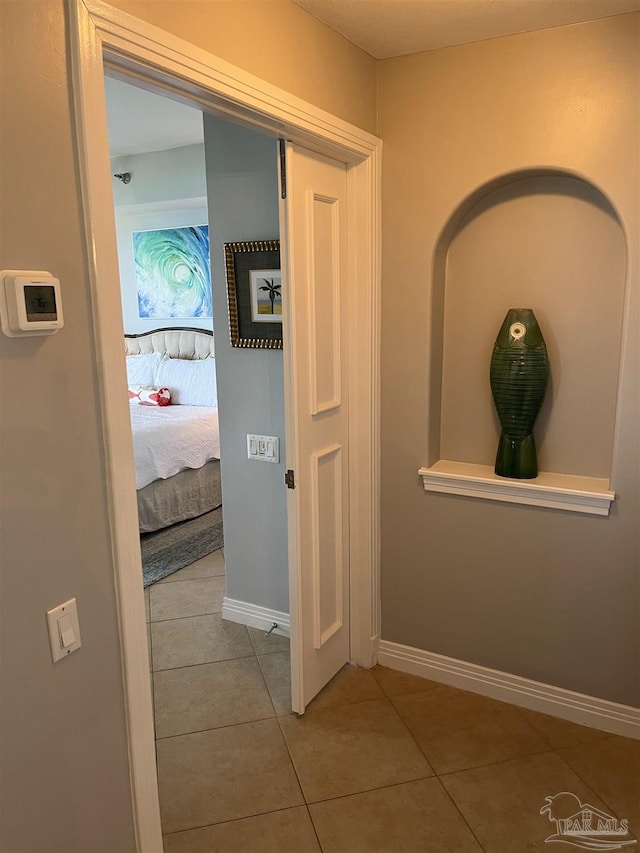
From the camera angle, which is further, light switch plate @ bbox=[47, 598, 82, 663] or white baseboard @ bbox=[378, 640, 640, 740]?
white baseboard @ bbox=[378, 640, 640, 740]

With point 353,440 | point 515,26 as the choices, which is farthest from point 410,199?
point 353,440

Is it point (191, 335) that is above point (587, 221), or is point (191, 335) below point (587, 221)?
below

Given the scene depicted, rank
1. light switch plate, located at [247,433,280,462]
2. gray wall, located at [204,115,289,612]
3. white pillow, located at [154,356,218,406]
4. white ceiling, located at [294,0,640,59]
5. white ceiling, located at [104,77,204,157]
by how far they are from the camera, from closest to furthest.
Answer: white ceiling, located at [294,0,640,59], gray wall, located at [204,115,289,612], light switch plate, located at [247,433,280,462], white ceiling, located at [104,77,204,157], white pillow, located at [154,356,218,406]

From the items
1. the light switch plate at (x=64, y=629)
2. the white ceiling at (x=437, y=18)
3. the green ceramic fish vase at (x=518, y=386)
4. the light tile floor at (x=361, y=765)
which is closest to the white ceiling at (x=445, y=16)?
the white ceiling at (x=437, y=18)

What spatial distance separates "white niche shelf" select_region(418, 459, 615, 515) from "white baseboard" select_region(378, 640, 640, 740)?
72 centimetres

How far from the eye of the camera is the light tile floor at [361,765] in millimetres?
1859

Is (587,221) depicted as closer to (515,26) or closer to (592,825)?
(515,26)

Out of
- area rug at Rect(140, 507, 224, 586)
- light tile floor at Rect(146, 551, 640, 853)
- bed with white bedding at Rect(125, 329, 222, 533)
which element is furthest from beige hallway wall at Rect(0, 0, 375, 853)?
bed with white bedding at Rect(125, 329, 222, 533)

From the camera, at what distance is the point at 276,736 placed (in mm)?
2264

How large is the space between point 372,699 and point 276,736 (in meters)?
0.43

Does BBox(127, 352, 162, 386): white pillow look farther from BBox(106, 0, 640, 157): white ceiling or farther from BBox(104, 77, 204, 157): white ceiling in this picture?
BBox(106, 0, 640, 157): white ceiling

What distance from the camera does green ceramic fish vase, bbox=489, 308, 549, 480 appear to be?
2223mm

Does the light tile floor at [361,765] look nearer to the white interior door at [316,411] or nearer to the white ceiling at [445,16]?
the white interior door at [316,411]

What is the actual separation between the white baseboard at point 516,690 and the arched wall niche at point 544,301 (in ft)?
2.75
